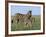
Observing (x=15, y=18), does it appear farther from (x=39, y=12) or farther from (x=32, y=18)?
(x=39, y=12)

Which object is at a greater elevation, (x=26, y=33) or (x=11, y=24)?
(x=11, y=24)

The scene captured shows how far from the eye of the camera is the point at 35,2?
1697mm

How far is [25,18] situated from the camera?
166 cm

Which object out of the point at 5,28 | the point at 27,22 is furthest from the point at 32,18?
the point at 5,28

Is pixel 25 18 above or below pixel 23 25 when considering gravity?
above

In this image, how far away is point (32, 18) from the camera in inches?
66.3

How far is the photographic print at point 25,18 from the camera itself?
5.29ft

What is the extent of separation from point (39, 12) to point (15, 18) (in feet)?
1.30

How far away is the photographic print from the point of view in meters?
1.61
